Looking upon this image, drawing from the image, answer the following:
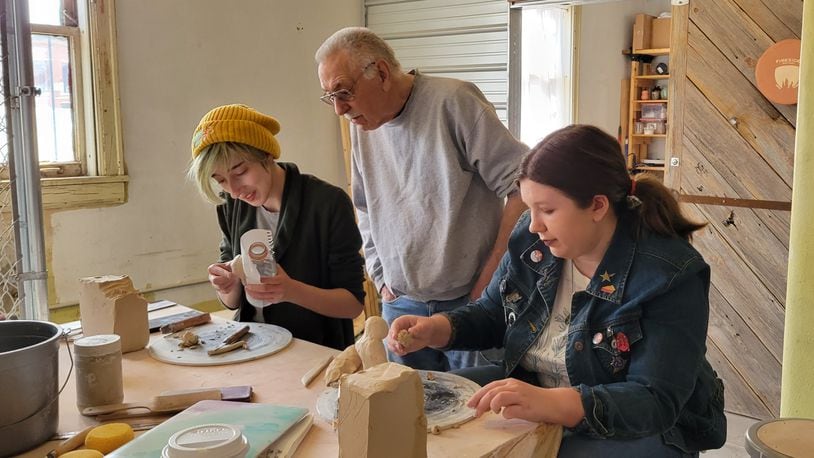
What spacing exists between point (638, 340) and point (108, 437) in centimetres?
103

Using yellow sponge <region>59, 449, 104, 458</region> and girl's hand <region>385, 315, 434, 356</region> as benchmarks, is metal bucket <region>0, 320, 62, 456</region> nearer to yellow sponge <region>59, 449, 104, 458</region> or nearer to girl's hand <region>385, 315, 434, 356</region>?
yellow sponge <region>59, 449, 104, 458</region>

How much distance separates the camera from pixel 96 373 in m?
1.44

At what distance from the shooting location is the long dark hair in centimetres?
148

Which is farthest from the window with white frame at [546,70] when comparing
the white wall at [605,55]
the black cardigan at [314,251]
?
the black cardigan at [314,251]

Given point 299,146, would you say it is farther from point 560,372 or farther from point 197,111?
point 560,372

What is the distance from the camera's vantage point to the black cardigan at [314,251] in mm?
2129

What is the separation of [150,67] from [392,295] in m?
2.24

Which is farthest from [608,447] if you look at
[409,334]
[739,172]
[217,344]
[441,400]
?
[739,172]

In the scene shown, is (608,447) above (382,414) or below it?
below

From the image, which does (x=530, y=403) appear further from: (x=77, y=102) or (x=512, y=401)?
(x=77, y=102)

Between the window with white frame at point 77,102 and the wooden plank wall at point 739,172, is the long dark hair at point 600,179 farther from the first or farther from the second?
the window with white frame at point 77,102

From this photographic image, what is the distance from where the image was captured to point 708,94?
3527 mm

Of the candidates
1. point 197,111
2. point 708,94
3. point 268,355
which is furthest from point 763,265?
point 197,111

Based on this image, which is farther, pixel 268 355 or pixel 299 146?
pixel 299 146
